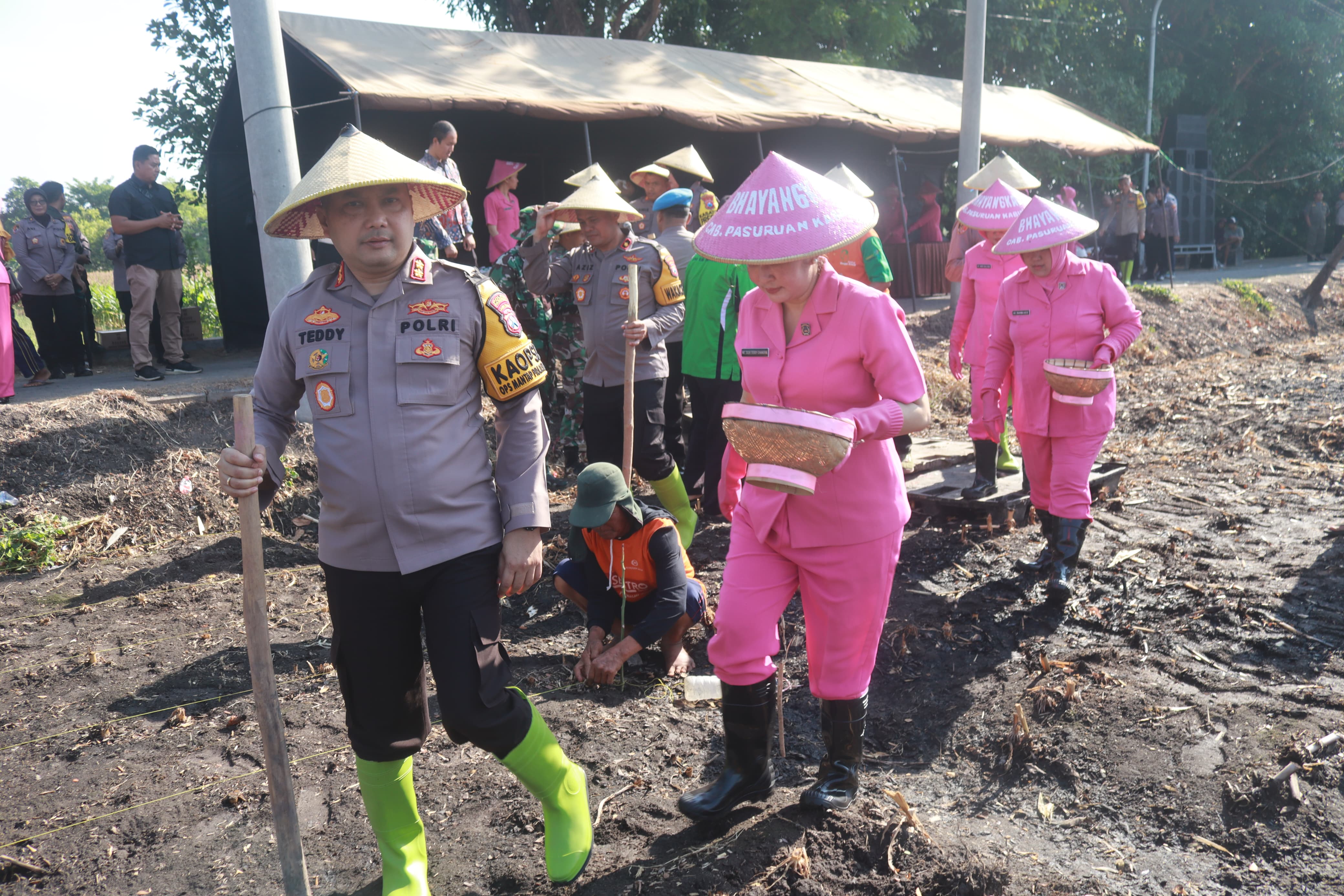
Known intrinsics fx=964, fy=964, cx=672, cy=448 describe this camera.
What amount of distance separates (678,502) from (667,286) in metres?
1.30

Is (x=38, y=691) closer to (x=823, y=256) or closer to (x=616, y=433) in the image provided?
(x=616, y=433)

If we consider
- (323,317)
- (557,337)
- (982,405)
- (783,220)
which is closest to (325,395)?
(323,317)

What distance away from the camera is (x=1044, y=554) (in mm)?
5547

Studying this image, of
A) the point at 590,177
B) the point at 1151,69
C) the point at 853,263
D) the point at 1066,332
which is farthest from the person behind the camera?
the point at 1151,69

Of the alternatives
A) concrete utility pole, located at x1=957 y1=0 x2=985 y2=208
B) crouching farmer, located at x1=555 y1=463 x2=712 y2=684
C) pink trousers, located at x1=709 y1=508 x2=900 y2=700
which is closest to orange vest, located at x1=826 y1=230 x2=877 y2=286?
crouching farmer, located at x1=555 y1=463 x2=712 y2=684

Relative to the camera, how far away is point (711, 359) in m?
6.34

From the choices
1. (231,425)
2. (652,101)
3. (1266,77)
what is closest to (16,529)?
(231,425)

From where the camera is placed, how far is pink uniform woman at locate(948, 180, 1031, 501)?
6.43 meters

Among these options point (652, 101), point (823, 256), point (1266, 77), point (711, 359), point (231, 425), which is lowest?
point (231, 425)

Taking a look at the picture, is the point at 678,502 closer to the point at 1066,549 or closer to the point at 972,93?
the point at 1066,549

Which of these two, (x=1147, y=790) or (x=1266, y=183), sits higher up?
(x=1266, y=183)

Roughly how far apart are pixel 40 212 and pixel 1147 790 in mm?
10325

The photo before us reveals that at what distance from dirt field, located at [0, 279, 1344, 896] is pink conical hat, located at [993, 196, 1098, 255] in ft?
6.18

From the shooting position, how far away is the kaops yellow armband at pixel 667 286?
5.64 m
